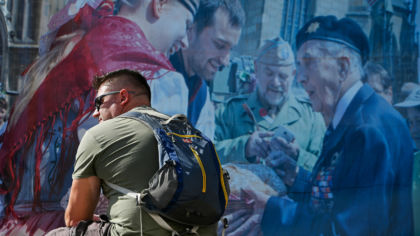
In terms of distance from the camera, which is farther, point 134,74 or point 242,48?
point 242,48

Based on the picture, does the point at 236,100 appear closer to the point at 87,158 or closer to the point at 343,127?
the point at 343,127

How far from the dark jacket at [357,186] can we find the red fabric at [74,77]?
1802mm

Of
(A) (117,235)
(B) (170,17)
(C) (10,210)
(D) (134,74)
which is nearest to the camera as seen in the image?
(A) (117,235)

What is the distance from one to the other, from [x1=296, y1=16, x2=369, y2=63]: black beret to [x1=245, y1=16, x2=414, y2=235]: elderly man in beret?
0.01 metres

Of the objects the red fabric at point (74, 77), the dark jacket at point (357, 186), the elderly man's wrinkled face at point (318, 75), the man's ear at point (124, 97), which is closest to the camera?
the man's ear at point (124, 97)

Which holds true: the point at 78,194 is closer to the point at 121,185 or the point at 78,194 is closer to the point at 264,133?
the point at 121,185

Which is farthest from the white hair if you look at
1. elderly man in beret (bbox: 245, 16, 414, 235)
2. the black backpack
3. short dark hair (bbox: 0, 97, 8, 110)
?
the black backpack

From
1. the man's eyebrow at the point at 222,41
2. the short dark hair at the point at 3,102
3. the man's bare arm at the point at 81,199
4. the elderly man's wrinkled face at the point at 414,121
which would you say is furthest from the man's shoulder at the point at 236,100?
the man's bare arm at the point at 81,199

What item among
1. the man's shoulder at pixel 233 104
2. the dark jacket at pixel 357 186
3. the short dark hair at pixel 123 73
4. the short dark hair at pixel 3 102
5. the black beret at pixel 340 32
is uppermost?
the black beret at pixel 340 32

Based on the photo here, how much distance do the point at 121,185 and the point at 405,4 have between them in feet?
14.9

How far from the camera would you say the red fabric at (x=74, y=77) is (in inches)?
180

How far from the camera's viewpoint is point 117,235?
1.46 meters

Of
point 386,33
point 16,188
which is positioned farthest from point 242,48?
point 16,188

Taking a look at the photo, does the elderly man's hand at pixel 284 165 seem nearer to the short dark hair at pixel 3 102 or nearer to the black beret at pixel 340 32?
the black beret at pixel 340 32
